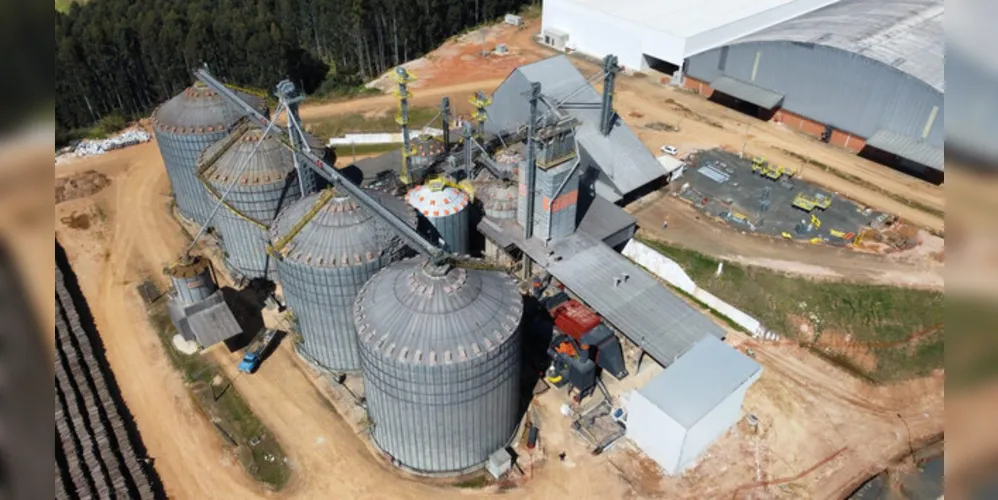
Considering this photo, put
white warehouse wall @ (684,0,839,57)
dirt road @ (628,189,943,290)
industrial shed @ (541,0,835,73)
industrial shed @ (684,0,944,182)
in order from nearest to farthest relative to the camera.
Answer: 1. dirt road @ (628,189,943,290)
2. industrial shed @ (684,0,944,182)
3. white warehouse wall @ (684,0,839,57)
4. industrial shed @ (541,0,835,73)

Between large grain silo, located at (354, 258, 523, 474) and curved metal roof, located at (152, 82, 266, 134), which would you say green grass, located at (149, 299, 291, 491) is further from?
curved metal roof, located at (152, 82, 266, 134)

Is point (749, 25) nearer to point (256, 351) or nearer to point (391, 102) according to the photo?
point (391, 102)

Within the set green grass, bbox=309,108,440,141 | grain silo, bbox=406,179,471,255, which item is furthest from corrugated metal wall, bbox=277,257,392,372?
green grass, bbox=309,108,440,141

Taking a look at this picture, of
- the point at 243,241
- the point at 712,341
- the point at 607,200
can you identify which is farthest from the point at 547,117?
the point at 243,241

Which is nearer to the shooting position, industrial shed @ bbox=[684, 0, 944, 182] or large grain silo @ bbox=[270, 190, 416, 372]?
large grain silo @ bbox=[270, 190, 416, 372]

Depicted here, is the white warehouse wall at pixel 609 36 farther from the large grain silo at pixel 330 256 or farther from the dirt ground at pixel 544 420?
the large grain silo at pixel 330 256

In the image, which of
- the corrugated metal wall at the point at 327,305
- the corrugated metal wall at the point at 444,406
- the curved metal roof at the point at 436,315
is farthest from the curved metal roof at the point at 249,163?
the corrugated metal wall at the point at 444,406

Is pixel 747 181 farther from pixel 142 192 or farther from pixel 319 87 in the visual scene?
pixel 142 192
